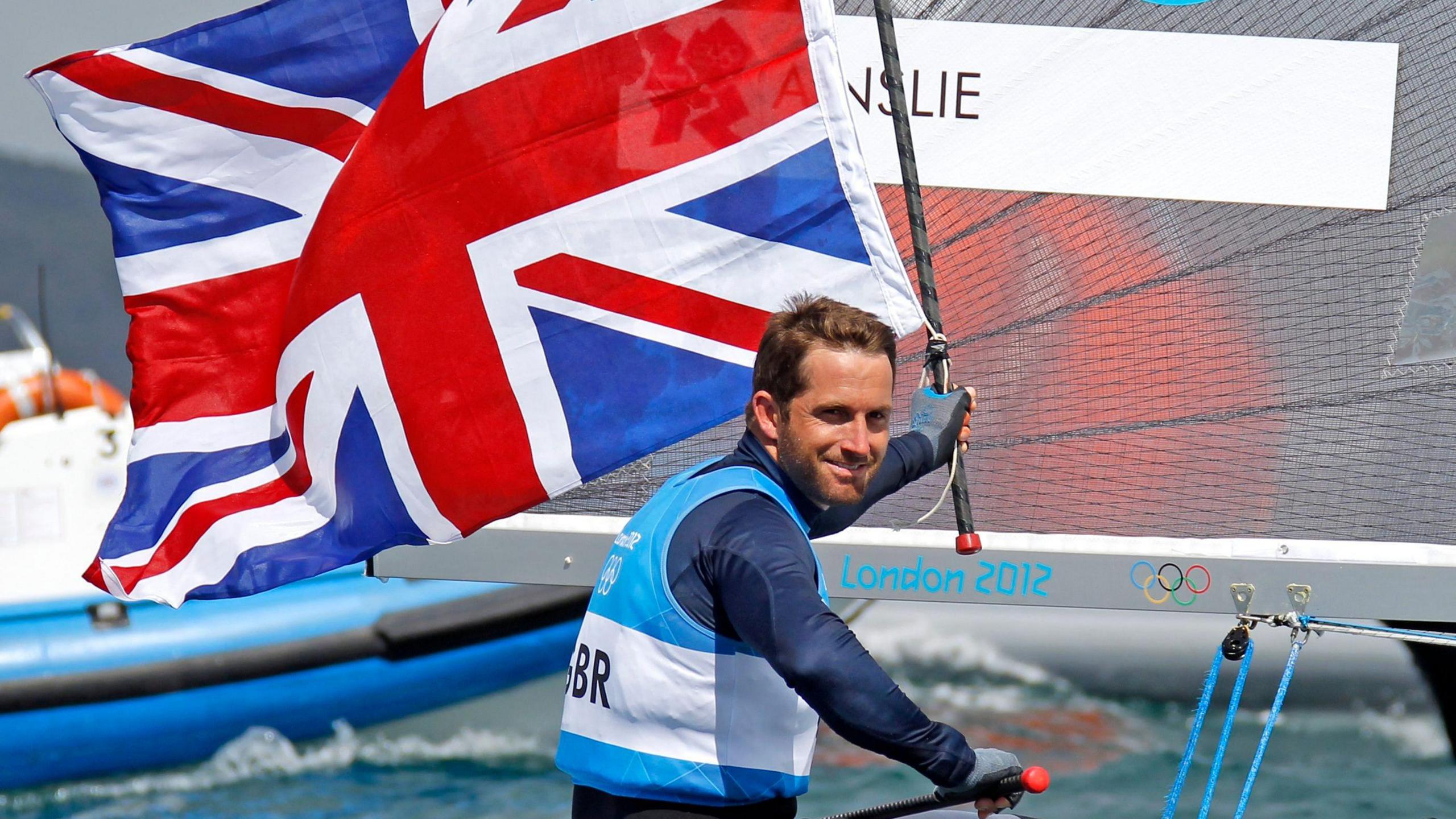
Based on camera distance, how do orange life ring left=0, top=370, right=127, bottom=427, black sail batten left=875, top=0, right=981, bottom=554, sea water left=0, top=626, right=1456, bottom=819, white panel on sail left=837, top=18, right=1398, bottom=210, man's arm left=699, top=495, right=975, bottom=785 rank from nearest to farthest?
man's arm left=699, top=495, right=975, bottom=785 < black sail batten left=875, top=0, right=981, bottom=554 < white panel on sail left=837, top=18, right=1398, bottom=210 < sea water left=0, top=626, right=1456, bottom=819 < orange life ring left=0, top=370, right=127, bottom=427

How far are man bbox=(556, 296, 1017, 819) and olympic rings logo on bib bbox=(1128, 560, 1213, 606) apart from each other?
1.16 meters

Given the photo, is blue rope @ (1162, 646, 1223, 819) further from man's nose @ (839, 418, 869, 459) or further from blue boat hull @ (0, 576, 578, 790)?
blue boat hull @ (0, 576, 578, 790)

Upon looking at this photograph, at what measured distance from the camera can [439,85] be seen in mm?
2156

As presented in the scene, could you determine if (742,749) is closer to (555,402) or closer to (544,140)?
(555,402)

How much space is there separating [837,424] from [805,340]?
0.32 ft

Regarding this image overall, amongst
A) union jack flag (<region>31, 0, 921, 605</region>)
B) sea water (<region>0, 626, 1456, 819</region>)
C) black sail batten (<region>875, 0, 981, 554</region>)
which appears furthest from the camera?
sea water (<region>0, 626, 1456, 819</region>)

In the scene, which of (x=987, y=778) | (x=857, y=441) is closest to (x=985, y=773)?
(x=987, y=778)

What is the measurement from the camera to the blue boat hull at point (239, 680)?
13.7ft

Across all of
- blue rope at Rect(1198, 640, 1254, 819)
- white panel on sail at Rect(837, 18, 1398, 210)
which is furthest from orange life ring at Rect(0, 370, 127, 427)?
blue rope at Rect(1198, 640, 1254, 819)

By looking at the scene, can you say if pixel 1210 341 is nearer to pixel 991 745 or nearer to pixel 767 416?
pixel 991 745

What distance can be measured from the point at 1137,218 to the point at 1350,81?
438 mm

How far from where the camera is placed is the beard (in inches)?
57.1

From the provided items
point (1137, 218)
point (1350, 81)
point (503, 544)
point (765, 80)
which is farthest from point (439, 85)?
point (1350, 81)

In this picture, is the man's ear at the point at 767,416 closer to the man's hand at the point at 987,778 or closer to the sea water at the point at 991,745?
the man's hand at the point at 987,778
